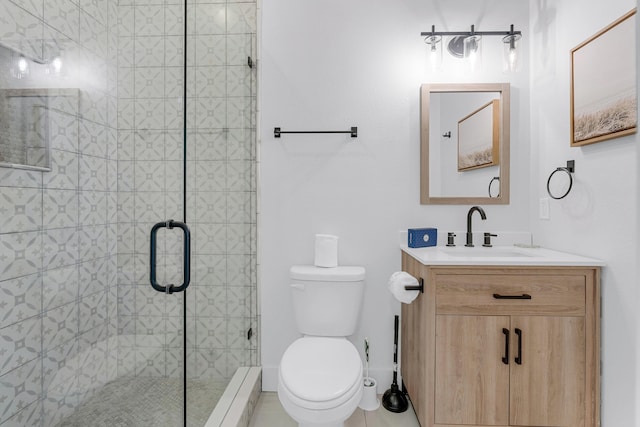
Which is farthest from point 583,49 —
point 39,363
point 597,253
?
point 39,363

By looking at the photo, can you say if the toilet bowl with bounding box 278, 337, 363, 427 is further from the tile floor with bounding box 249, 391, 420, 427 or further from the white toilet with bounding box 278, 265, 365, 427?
the tile floor with bounding box 249, 391, 420, 427

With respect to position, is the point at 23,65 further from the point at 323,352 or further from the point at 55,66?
the point at 323,352

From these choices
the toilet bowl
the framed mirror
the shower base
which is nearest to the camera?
the shower base

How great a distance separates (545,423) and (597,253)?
0.78 meters

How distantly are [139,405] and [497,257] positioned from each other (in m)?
1.58

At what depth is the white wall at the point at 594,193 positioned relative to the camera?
4.71ft

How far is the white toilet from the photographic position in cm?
133

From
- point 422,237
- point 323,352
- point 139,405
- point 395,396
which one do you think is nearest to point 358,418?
point 395,396

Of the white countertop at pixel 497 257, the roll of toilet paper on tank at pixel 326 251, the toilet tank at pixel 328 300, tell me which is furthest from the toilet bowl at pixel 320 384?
the white countertop at pixel 497 257

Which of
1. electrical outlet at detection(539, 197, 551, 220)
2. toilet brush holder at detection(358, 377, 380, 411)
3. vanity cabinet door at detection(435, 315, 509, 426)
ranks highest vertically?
electrical outlet at detection(539, 197, 551, 220)

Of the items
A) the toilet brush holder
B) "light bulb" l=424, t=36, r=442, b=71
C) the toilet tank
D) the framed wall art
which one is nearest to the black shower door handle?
the toilet tank

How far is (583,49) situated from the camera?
5.43 ft

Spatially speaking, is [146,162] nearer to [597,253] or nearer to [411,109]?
[411,109]

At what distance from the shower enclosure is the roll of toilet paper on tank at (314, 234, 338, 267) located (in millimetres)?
558
